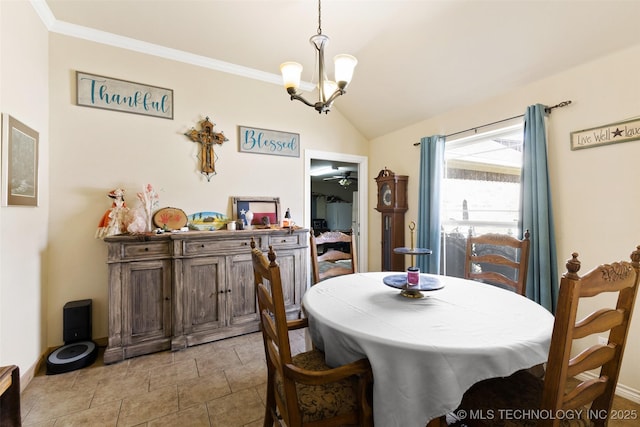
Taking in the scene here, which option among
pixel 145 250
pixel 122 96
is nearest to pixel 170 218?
pixel 145 250

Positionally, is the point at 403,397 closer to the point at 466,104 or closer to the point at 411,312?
the point at 411,312

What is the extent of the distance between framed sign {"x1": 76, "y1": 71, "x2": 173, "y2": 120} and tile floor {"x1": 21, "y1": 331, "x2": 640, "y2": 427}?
231 cm

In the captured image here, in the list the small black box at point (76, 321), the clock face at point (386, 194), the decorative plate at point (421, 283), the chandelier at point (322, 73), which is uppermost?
the chandelier at point (322, 73)

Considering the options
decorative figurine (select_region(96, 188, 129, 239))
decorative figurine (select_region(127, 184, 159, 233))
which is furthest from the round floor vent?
decorative figurine (select_region(127, 184, 159, 233))

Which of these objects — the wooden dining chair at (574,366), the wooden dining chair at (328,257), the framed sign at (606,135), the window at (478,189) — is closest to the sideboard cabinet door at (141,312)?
the wooden dining chair at (328,257)

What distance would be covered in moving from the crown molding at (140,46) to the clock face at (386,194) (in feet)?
6.20

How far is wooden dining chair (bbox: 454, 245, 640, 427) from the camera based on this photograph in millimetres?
865

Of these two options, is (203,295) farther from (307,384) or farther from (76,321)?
(307,384)

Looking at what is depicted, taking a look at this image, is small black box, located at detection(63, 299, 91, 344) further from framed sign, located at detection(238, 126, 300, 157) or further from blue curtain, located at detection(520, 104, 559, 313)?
blue curtain, located at detection(520, 104, 559, 313)

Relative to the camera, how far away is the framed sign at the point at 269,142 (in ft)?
10.9

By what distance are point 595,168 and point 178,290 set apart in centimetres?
350

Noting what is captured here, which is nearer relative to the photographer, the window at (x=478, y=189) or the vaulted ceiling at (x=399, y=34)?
the vaulted ceiling at (x=399, y=34)

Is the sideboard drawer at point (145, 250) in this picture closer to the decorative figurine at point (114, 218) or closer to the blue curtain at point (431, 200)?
the decorative figurine at point (114, 218)

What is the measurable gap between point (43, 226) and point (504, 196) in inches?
163
